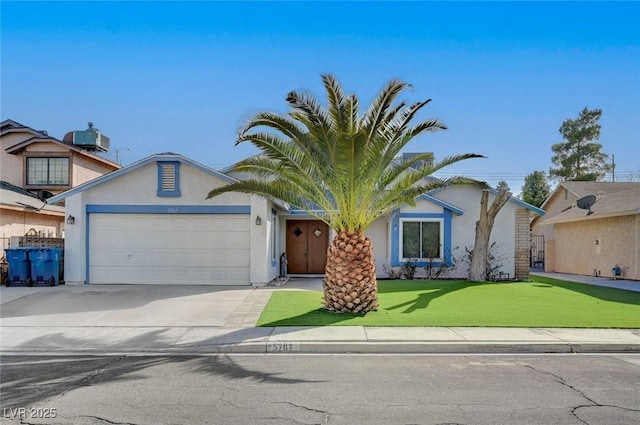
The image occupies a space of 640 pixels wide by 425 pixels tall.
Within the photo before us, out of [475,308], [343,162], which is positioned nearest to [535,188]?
[475,308]

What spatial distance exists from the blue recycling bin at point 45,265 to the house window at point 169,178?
394 centimetres

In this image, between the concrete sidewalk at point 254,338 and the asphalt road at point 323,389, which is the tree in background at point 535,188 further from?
the asphalt road at point 323,389

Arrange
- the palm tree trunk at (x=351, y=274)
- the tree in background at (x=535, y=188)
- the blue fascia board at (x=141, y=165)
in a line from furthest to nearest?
the tree in background at (x=535, y=188) → the blue fascia board at (x=141, y=165) → the palm tree trunk at (x=351, y=274)

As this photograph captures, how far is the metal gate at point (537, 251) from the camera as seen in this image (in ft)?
98.5

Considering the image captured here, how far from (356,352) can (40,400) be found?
15.1 feet

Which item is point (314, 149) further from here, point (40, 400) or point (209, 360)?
point (40, 400)

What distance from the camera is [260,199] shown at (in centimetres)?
1526

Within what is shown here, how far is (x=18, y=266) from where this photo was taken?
14.5m

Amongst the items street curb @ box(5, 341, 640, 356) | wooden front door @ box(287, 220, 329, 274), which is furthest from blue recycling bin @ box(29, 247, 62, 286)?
wooden front door @ box(287, 220, 329, 274)

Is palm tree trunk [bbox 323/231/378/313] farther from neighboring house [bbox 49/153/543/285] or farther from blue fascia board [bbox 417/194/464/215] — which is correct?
blue fascia board [bbox 417/194/464/215]

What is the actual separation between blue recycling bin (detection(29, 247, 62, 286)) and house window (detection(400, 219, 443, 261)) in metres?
12.5

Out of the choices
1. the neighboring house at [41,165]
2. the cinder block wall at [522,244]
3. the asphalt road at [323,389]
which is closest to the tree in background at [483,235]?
the cinder block wall at [522,244]

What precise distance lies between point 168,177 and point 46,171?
1165 cm


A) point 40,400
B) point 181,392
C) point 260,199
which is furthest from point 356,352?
point 260,199
